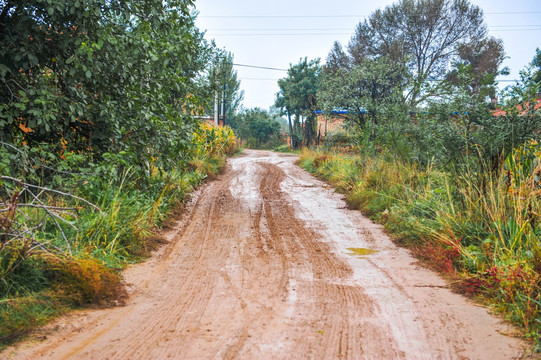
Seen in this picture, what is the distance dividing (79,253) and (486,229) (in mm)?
4742

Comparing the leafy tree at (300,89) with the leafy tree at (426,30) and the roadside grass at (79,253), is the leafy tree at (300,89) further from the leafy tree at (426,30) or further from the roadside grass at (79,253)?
the roadside grass at (79,253)

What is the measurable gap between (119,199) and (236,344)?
364 centimetres

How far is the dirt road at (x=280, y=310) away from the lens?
3047mm

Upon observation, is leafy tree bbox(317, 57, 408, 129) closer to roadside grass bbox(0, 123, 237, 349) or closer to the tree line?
the tree line

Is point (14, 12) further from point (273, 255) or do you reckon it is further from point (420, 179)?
point (420, 179)

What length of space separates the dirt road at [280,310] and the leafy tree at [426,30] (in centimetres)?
2406

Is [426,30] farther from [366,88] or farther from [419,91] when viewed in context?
[419,91]

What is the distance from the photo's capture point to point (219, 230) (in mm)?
7055

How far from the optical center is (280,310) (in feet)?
12.3

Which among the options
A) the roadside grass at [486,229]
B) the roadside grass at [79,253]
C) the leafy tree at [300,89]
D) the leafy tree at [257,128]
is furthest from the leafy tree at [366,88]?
the leafy tree at [257,128]

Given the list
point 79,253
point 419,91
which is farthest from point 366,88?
point 79,253

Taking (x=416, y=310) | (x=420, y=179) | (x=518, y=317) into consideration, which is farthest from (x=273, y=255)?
(x=420, y=179)

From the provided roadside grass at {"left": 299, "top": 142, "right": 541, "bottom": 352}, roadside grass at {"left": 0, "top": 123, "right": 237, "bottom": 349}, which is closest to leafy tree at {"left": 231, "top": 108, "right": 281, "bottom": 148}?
roadside grass at {"left": 299, "top": 142, "right": 541, "bottom": 352}

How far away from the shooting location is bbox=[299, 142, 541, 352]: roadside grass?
381 cm
